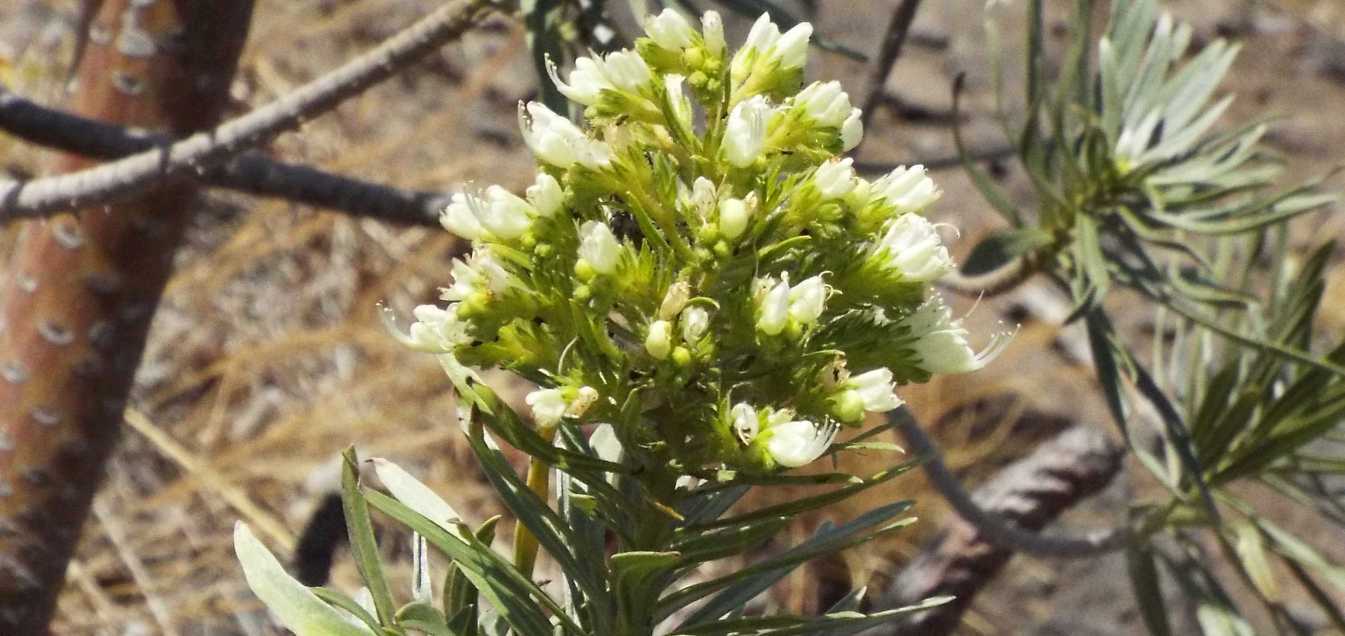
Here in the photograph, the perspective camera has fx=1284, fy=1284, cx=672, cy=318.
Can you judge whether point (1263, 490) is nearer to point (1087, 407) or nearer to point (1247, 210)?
point (1087, 407)

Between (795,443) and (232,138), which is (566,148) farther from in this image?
(232,138)

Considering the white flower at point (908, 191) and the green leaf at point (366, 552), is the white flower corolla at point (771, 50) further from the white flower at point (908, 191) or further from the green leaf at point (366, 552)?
the green leaf at point (366, 552)

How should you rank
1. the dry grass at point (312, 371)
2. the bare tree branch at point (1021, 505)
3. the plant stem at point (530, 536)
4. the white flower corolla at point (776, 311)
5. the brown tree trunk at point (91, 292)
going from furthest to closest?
the dry grass at point (312, 371)
the bare tree branch at point (1021, 505)
the brown tree trunk at point (91, 292)
the plant stem at point (530, 536)
the white flower corolla at point (776, 311)

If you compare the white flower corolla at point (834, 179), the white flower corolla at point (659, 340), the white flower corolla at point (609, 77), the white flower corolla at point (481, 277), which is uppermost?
the white flower corolla at point (609, 77)

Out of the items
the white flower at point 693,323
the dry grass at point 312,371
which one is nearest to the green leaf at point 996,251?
the white flower at point 693,323

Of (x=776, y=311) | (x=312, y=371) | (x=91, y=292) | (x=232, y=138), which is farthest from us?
(x=312, y=371)

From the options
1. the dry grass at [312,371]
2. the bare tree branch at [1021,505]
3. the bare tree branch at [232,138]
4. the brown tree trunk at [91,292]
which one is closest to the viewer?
the bare tree branch at [232,138]

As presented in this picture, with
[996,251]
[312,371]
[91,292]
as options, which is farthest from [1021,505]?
[312,371]

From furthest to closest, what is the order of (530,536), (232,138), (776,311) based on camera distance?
(232,138)
(530,536)
(776,311)

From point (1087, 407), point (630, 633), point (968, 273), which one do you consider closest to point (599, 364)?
point (630, 633)
